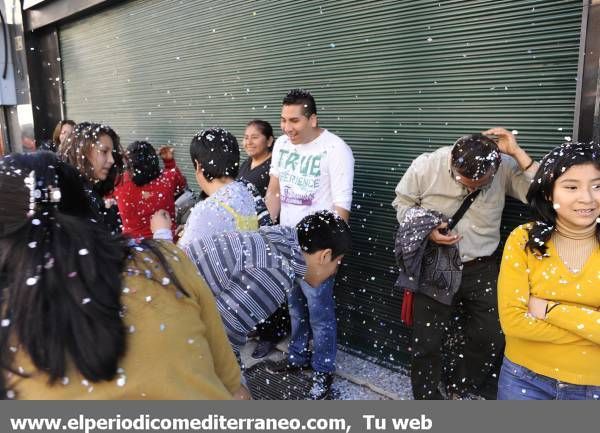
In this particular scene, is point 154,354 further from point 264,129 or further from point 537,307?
point 264,129

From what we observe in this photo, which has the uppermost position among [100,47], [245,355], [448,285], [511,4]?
[100,47]

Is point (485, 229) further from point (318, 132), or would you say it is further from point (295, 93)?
point (295, 93)

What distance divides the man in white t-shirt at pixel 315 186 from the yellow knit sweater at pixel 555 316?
1.46 meters

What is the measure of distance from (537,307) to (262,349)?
2655 millimetres

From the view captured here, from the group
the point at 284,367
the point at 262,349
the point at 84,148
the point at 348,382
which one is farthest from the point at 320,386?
the point at 84,148

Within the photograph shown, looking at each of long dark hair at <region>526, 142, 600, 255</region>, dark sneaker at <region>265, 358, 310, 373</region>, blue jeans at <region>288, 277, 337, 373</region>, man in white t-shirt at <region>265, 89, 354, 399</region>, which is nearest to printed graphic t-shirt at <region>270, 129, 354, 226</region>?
man in white t-shirt at <region>265, 89, 354, 399</region>

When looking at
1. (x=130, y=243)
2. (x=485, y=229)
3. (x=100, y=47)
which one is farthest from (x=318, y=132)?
(x=100, y=47)

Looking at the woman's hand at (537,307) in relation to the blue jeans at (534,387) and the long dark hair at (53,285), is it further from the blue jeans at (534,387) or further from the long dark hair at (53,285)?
the long dark hair at (53,285)

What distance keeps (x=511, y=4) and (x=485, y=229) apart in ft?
4.57

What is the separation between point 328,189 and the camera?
3.60 metres

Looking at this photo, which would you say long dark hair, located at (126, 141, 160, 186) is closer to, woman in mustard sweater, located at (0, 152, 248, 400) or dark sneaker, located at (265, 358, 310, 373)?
dark sneaker, located at (265, 358, 310, 373)

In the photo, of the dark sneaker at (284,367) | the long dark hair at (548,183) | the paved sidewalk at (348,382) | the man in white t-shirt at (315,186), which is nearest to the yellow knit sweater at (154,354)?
the long dark hair at (548,183)

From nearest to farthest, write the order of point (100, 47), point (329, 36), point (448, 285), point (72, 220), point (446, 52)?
point (72, 220)
point (448, 285)
point (446, 52)
point (329, 36)
point (100, 47)

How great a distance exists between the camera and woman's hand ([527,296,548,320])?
2074 mm
